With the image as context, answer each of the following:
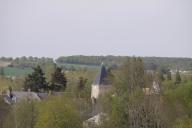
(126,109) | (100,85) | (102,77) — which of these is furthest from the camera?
(102,77)

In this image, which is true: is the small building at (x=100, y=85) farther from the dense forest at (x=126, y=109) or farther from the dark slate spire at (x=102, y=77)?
the dense forest at (x=126, y=109)

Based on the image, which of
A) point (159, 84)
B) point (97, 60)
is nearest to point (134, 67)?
point (159, 84)

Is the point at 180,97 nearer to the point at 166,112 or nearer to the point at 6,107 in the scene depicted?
the point at 166,112

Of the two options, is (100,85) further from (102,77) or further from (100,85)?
(102,77)

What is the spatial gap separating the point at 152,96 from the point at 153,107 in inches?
60.4

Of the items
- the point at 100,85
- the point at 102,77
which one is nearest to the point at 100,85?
the point at 100,85

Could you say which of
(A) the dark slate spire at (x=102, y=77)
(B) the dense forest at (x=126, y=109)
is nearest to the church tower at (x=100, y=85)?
(A) the dark slate spire at (x=102, y=77)

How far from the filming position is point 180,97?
147 ft

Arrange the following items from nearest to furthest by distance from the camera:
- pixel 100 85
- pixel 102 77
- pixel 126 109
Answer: pixel 126 109 < pixel 100 85 < pixel 102 77

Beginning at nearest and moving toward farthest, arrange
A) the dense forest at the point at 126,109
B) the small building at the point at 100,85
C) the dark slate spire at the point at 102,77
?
the dense forest at the point at 126,109
the small building at the point at 100,85
the dark slate spire at the point at 102,77

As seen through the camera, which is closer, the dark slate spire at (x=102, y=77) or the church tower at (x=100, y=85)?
the church tower at (x=100, y=85)

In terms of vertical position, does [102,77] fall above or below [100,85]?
above

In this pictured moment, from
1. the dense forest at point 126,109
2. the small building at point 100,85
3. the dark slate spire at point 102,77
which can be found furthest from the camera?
the dark slate spire at point 102,77

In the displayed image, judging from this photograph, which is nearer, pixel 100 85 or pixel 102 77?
pixel 100 85
